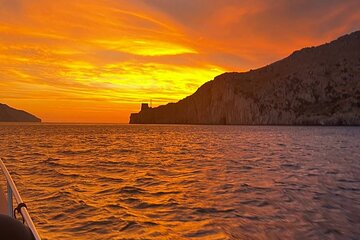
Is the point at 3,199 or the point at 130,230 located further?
the point at 130,230

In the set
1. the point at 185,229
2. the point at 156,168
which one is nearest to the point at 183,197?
the point at 185,229

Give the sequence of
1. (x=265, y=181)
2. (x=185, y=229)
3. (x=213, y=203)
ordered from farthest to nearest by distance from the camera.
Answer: (x=265, y=181), (x=213, y=203), (x=185, y=229)

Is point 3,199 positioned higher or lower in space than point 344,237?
higher

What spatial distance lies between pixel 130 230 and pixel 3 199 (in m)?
4.66

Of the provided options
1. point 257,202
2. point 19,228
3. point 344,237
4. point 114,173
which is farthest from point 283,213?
point 114,173

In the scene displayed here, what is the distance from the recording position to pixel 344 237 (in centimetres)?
976

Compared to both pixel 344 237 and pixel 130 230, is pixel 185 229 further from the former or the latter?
pixel 344 237

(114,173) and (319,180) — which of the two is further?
(114,173)

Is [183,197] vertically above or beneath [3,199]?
beneath

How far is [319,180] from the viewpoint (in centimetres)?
1948

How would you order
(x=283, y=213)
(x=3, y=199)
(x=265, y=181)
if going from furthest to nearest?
1. (x=265, y=181)
2. (x=283, y=213)
3. (x=3, y=199)

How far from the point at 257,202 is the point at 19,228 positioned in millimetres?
11921

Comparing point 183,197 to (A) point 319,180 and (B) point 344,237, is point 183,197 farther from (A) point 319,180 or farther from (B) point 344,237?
(A) point 319,180

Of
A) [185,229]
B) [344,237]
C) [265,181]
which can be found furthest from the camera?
[265,181]
